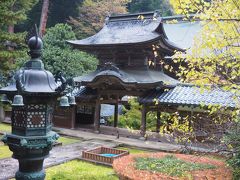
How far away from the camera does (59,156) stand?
12570 mm

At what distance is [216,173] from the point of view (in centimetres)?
746

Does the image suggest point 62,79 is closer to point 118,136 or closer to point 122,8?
point 118,136

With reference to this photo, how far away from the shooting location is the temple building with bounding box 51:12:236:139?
15.9 m

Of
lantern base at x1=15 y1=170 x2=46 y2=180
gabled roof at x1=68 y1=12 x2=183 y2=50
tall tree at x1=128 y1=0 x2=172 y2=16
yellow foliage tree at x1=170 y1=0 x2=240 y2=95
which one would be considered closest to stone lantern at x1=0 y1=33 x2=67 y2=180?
lantern base at x1=15 y1=170 x2=46 y2=180

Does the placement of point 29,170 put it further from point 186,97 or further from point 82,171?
point 186,97

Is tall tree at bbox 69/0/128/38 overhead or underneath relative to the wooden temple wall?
overhead

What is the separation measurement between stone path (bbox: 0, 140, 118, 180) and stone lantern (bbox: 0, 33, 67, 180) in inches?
206

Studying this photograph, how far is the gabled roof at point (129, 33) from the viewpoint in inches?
681

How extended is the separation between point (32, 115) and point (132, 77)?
12.6 meters

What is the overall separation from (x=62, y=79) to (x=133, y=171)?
3675mm

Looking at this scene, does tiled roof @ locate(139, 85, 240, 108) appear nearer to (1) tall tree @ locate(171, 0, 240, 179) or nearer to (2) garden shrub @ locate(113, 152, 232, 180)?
(2) garden shrub @ locate(113, 152, 232, 180)

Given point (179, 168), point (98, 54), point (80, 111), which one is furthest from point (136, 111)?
point (179, 168)

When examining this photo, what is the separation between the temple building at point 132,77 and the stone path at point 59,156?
2.87 meters

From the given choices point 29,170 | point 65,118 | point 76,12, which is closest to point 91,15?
point 76,12
